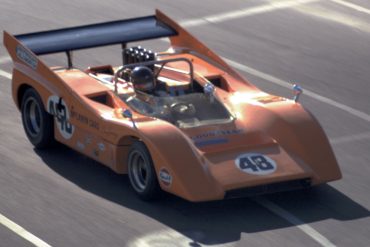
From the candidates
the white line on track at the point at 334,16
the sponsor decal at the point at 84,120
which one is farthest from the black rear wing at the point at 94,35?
the white line on track at the point at 334,16

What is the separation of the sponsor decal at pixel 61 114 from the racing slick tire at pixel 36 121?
0.19 m

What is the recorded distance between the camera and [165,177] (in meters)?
15.3

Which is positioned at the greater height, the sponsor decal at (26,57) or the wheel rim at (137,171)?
the sponsor decal at (26,57)

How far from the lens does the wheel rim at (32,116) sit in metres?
17.7

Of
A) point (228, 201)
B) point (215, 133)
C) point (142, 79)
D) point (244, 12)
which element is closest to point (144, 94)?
point (142, 79)

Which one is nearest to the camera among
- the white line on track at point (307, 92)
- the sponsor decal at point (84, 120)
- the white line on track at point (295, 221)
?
the white line on track at point (295, 221)

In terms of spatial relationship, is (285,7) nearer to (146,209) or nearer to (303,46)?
(303,46)

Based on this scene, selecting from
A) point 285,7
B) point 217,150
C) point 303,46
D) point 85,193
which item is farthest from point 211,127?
point 285,7

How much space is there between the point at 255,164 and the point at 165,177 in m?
1.06

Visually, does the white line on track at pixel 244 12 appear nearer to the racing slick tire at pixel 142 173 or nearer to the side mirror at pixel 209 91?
the side mirror at pixel 209 91

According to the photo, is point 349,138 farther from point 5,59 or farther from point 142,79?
point 5,59

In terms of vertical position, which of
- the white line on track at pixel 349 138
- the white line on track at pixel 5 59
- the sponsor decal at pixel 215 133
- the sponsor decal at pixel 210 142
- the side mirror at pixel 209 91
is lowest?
the white line on track at pixel 5 59

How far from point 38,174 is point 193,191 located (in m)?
2.45

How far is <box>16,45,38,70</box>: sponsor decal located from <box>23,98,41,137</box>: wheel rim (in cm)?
48
